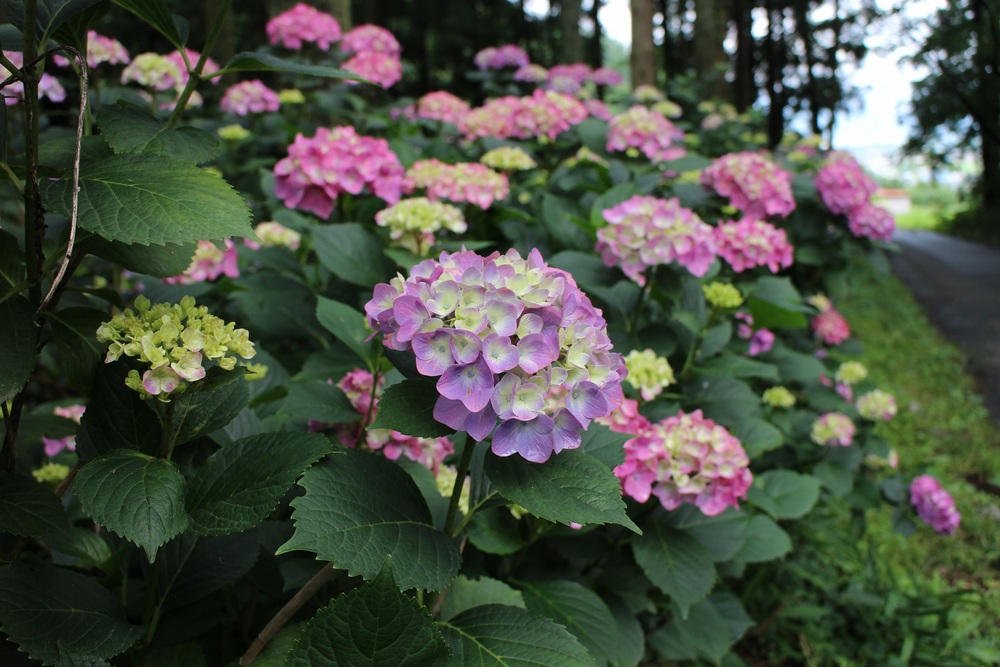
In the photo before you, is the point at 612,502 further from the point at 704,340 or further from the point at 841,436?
the point at 841,436

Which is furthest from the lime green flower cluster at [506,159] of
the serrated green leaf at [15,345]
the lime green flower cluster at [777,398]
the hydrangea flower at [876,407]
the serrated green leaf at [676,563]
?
the serrated green leaf at [15,345]

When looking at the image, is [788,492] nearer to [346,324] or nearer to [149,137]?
[346,324]

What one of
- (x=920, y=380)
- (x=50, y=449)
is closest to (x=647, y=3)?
(x=920, y=380)

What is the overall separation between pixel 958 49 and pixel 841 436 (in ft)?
49.3

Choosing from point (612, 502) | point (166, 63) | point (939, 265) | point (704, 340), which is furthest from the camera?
point (939, 265)

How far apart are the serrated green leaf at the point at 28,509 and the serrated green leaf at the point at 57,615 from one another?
7 centimetres

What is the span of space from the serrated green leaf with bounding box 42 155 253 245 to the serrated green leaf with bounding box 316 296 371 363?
0.60 m

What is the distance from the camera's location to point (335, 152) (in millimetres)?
2281

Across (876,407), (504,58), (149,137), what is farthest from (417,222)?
(504,58)

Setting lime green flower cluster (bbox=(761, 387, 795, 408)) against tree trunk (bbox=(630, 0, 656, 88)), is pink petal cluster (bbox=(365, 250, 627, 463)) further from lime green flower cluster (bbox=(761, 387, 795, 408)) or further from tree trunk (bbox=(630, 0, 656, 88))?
tree trunk (bbox=(630, 0, 656, 88))

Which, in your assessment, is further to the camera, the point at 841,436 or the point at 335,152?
the point at 841,436

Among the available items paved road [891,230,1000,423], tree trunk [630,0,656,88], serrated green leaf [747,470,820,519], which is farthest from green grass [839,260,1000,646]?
tree trunk [630,0,656,88]

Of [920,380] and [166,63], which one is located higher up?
[166,63]

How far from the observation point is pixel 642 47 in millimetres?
7270
